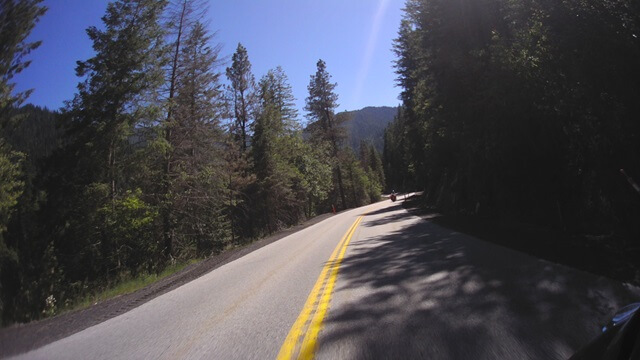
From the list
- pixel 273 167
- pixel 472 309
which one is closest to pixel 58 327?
pixel 472 309

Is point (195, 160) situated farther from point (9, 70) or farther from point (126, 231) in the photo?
point (9, 70)

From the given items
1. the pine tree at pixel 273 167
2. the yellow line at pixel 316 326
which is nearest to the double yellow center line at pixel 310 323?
the yellow line at pixel 316 326

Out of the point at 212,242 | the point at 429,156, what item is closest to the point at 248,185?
the point at 212,242

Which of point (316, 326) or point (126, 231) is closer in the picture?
point (316, 326)

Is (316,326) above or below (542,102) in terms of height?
below

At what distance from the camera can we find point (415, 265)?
802 centimetres

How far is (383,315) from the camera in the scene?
5.02 meters

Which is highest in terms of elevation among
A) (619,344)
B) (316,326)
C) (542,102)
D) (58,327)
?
(542,102)

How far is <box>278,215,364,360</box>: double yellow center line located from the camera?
13.7 ft

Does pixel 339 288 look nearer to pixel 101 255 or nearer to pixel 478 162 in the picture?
pixel 478 162

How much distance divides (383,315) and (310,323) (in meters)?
0.95

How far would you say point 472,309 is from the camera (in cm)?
484

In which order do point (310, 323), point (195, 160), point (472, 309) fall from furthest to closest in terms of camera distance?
point (195, 160), point (310, 323), point (472, 309)

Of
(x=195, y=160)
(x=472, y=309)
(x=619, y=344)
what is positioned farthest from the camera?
(x=195, y=160)
